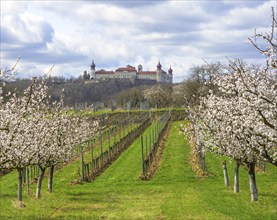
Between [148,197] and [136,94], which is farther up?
[136,94]

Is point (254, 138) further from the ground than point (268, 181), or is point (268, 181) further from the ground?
point (254, 138)

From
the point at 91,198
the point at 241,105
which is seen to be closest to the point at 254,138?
the point at 241,105

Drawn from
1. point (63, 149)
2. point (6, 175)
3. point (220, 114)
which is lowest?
point (6, 175)

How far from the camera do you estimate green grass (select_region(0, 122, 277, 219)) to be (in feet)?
65.5

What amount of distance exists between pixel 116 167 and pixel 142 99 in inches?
3861

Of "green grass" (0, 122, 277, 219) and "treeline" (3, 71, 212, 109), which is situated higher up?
"treeline" (3, 71, 212, 109)

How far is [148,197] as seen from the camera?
82.0ft

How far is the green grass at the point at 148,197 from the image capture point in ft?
65.5

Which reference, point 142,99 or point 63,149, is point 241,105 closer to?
point 63,149

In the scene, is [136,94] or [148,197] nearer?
[148,197]

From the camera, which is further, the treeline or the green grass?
the treeline

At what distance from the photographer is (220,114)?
2186 centimetres

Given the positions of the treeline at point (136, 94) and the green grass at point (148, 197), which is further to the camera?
the treeline at point (136, 94)

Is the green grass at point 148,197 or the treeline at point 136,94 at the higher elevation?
the treeline at point 136,94
